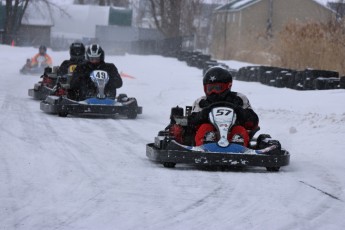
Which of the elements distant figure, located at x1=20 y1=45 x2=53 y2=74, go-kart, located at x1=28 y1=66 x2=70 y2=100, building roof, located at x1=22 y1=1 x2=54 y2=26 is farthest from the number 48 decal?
building roof, located at x1=22 y1=1 x2=54 y2=26

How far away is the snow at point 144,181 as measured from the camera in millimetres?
6566

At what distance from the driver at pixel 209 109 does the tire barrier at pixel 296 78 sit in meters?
8.58

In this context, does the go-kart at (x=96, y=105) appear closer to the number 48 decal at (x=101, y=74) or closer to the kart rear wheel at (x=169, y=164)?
the number 48 decal at (x=101, y=74)

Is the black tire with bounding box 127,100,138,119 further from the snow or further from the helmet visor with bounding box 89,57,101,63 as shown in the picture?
the helmet visor with bounding box 89,57,101,63

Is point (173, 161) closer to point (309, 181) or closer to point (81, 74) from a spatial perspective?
point (309, 181)

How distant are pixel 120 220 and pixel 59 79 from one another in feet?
35.4

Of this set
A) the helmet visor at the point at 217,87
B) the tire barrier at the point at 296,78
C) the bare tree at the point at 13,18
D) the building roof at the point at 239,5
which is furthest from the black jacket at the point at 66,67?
the building roof at the point at 239,5

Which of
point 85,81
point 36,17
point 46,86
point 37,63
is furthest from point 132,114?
point 36,17

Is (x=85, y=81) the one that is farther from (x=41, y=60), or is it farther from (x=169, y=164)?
(x=41, y=60)

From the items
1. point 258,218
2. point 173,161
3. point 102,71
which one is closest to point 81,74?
point 102,71

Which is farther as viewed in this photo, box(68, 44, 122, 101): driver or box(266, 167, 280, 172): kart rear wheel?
box(68, 44, 122, 101): driver

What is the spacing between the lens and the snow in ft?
21.5

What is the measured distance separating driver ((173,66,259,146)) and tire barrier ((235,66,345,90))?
8.58 m

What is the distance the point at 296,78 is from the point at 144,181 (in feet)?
39.6
